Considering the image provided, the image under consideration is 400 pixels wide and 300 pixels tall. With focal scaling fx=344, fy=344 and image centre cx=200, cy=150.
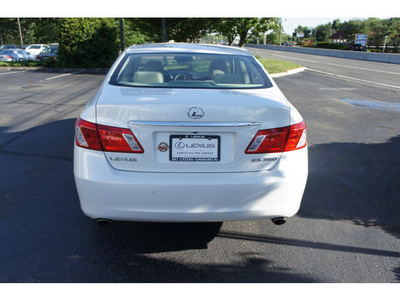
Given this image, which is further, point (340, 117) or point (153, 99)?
point (340, 117)

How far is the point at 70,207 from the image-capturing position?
3629 mm

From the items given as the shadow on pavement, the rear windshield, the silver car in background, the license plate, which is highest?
the rear windshield

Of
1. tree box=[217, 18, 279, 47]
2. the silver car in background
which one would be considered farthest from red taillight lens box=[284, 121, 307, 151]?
the silver car in background

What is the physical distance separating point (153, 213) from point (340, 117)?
262 inches

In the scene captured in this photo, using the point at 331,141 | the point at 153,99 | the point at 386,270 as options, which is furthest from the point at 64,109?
the point at 386,270

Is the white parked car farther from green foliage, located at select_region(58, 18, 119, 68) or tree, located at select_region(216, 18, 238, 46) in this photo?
tree, located at select_region(216, 18, 238, 46)

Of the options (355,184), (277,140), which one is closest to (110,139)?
(277,140)

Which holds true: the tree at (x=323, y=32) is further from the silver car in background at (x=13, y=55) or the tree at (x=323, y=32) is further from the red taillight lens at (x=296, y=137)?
the red taillight lens at (x=296, y=137)

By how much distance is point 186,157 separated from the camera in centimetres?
250

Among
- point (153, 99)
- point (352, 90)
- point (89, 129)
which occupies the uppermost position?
point (153, 99)

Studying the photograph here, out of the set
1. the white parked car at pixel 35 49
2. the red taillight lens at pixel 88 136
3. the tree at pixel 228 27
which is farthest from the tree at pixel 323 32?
the red taillight lens at pixel 88 136

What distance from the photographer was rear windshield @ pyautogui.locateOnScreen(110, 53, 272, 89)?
3.09 metres

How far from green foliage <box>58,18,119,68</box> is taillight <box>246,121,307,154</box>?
20494 millimetres

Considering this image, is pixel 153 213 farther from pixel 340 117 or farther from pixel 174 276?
pixel 340 117
